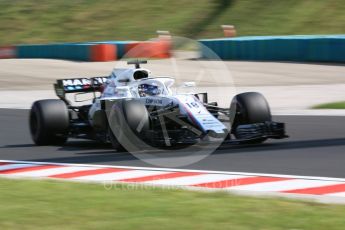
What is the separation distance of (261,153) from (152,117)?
1533 mm

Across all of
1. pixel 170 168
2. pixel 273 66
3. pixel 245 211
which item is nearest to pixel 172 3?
pixel 273 66

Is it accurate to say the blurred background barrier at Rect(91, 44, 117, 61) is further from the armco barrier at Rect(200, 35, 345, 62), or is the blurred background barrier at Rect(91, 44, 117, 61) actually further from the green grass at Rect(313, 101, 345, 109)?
the green grass at Rect(313, 101, 345, 109)

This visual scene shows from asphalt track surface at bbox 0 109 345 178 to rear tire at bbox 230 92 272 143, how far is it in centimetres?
36

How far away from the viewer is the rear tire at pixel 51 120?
11.8 metres

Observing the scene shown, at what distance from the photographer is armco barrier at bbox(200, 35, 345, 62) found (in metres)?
28.3

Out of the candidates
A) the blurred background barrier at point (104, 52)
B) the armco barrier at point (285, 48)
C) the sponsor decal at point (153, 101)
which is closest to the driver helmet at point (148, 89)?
the sponsor decal at point (153, 101)

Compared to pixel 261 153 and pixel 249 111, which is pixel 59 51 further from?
pixel 261 153

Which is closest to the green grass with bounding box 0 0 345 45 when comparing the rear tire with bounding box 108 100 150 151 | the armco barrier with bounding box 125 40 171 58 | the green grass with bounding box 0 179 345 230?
the armco barrier with bounding box 125 40 171 58

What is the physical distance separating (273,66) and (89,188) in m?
21.7

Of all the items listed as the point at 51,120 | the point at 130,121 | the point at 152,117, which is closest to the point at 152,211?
the point at 130,121

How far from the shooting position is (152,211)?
638 cm

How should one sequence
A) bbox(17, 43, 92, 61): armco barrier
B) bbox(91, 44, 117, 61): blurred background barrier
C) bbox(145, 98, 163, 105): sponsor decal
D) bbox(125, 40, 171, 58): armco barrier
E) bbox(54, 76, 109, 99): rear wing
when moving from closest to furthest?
bbox(145, 98, 163, 105): sponsor decal, bbox(125, 40, 171, 58): armco barrier, bbox(54, 76, 109, 99): rear wing, bbox(91, 44, 117, 61): blurred background barrier, bbox(17, 43, 92, 61): armco barrier

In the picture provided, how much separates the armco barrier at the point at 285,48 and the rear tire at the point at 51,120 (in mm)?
16792

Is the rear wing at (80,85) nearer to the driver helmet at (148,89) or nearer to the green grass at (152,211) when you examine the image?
the driver helmet at (148,89)
